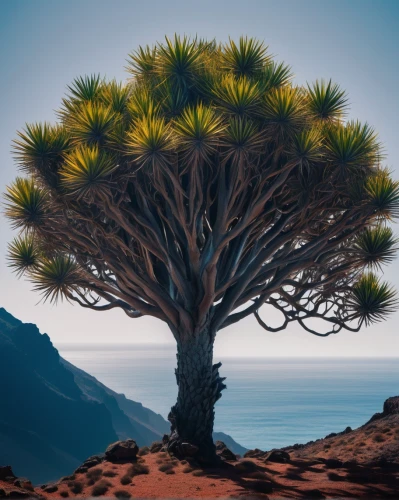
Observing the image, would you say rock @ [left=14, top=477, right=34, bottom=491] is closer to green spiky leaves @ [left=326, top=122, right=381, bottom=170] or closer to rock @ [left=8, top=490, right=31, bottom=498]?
rock @ [left=8, top=490, right=31, bottom=498]

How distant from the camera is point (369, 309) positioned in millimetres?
12922

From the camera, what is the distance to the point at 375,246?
1212cm

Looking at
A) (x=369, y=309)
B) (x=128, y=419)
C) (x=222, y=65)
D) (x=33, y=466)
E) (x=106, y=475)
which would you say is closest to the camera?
(x=106, y=475)

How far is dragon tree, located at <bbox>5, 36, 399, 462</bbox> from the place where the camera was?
9812mm

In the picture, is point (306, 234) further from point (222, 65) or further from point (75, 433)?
point (75, 433)

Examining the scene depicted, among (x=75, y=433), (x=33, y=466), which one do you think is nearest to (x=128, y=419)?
(x=75, y=433)

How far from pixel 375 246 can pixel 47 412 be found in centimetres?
3816

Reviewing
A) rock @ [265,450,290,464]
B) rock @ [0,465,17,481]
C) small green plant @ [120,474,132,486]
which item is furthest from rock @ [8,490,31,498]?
rock @ [265,450,290,464]

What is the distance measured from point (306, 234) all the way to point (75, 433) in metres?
38.0

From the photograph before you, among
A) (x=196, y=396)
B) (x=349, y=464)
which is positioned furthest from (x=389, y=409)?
(x=196, y=396)

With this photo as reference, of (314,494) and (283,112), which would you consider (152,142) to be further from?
(314,494)

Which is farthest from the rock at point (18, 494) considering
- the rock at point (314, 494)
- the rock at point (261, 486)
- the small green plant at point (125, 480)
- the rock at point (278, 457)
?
the rock at point (278, 457)

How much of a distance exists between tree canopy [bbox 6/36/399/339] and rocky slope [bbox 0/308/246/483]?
1154 inches

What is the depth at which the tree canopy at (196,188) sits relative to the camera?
9.79 m
